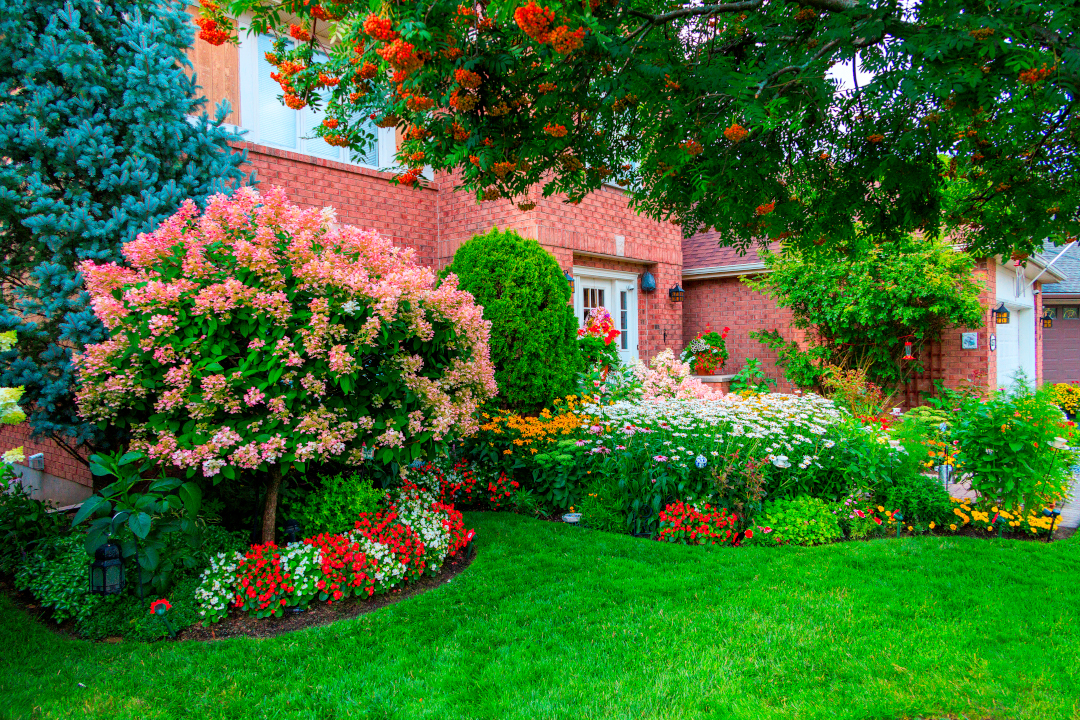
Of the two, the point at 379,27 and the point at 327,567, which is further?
the point at 327,567

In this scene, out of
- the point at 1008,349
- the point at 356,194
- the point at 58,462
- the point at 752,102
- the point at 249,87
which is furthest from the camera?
the point at 1008,349

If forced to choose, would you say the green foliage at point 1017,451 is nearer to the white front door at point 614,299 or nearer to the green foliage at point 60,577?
the white front door at point 614,299

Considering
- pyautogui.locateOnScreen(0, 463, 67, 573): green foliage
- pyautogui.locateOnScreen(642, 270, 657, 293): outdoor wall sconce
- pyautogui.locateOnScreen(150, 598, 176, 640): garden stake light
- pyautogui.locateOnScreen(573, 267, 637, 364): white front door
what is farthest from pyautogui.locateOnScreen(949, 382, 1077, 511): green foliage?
pyautogui.locateOnScreen(0, 463, 67, 573): green foliage

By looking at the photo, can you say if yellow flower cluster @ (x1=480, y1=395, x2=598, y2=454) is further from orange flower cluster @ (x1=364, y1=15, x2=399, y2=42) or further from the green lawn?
orange flower cluster @ (x1=364, y1=15, x2=399, y2=42)

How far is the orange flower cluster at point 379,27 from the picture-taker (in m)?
2.78

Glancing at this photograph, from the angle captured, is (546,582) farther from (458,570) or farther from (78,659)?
(78,659)

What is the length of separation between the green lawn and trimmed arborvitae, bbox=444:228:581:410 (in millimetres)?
2229

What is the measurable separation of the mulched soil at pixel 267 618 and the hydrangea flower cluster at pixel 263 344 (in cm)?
89

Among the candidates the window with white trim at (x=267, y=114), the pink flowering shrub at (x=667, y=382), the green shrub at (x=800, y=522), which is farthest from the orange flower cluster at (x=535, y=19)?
the pink flowering shrub at (x=667, y=382)

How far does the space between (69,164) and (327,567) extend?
3.36m

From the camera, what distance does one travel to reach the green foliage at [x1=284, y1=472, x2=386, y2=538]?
4.22m

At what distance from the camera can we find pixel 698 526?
16.4ft

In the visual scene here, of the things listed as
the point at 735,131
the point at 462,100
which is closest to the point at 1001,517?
the point at 735,131

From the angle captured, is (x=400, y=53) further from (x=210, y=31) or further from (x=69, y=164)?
(x=69, y=164)
